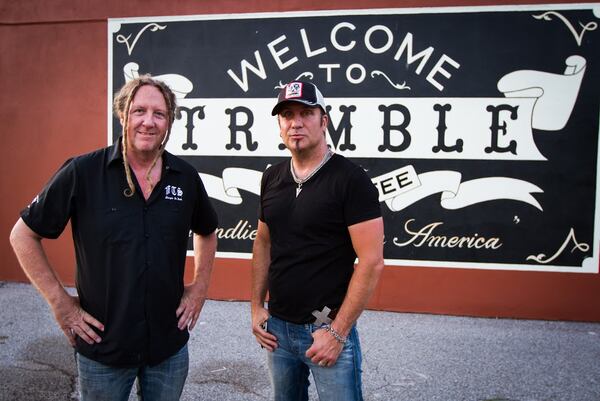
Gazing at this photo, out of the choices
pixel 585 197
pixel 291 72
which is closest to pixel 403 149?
pixel 291 72

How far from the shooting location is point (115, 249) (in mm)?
1901

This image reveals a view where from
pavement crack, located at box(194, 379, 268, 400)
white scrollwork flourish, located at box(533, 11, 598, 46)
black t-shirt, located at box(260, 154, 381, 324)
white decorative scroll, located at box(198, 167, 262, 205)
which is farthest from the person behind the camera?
white decorative scroll, located at box(198, 167, 262, 205)

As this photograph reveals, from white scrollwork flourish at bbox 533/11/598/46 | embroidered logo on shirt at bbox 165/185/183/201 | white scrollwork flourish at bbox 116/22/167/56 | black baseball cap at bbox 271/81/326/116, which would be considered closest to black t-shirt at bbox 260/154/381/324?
black baseball cap at bbox 271/81/326/116

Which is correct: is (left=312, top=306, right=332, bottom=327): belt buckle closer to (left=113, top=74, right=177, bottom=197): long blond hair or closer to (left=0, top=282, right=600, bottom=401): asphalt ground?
(left=113, top=74, right=177, bottom=197): long blond hair

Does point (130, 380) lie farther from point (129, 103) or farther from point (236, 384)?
point (236, 384)

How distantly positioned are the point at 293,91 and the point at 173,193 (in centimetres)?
69

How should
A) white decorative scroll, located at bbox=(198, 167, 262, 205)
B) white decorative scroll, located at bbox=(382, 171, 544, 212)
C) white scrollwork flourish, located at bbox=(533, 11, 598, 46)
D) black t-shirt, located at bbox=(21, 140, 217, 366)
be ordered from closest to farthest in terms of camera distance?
1. black t-shirt, located at bbox=(21, 140, 217, 366)
2. white scrollwork flourish, located at bbox=(533, 11, 598, 46)
3. white decorative scroll, located at bbox=(382, 171, 544, 212)
4. white decorative scroll, located at bbox=(198, 167, 262, 205)

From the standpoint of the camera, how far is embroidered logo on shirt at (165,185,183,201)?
6.76 ft

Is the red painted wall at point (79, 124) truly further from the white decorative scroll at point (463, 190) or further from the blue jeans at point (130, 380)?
the blue jeans at point (130, 380)

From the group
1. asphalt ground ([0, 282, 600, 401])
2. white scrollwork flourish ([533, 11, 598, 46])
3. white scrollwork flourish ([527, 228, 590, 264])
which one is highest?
white scrollwork flourish ([533, 11, 598, 46])

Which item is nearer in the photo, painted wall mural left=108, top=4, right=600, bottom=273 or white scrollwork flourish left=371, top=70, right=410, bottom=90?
painted wall mural left=108, top=4, right=600, bottom=273

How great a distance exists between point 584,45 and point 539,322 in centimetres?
276

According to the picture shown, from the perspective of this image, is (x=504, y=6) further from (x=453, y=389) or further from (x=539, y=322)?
(x=453, y=389)

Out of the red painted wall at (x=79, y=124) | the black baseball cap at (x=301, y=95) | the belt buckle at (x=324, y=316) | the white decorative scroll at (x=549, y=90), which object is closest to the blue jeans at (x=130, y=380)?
the belt buckle at (x=324, y=316)
